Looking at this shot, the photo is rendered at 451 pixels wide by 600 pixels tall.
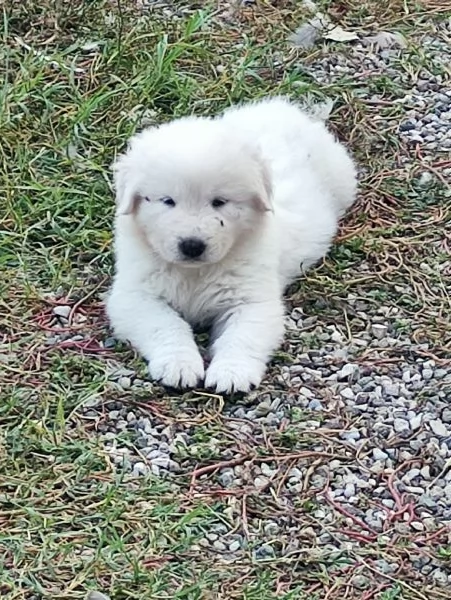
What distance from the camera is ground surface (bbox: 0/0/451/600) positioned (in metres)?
4.23

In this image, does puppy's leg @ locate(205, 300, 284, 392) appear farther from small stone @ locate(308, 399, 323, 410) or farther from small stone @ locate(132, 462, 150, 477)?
small stone @ locate(132, 462, 150, 477)

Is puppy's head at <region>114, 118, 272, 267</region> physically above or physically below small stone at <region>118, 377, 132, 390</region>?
above

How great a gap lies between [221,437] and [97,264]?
4.51 feet

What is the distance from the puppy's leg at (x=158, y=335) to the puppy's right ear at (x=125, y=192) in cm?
36

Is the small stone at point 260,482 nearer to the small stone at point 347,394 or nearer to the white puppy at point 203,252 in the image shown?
the white puppy at point 203,252

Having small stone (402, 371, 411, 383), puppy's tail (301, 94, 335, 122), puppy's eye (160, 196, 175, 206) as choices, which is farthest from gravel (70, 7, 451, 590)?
puppy's tail (301, 94, 335, 122)

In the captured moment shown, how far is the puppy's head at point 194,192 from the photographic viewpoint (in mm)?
5031

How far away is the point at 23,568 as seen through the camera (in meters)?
4.13

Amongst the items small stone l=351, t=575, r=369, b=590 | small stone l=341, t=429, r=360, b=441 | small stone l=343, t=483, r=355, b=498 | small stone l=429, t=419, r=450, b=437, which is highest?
small stone l=351, t=575, r=369, b=590

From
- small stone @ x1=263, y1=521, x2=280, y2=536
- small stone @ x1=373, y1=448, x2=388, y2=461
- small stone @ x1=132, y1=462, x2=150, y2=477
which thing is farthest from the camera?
small stone @ x1=373, y1=448, x2=388, y2=461

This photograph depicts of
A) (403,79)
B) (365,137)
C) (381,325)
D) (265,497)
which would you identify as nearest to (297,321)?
(381,325)

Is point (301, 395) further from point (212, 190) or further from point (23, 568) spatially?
point (23, 568)

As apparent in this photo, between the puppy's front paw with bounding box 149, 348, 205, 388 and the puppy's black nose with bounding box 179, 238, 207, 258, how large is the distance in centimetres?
36

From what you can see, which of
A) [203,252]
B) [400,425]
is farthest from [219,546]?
[203,252]
